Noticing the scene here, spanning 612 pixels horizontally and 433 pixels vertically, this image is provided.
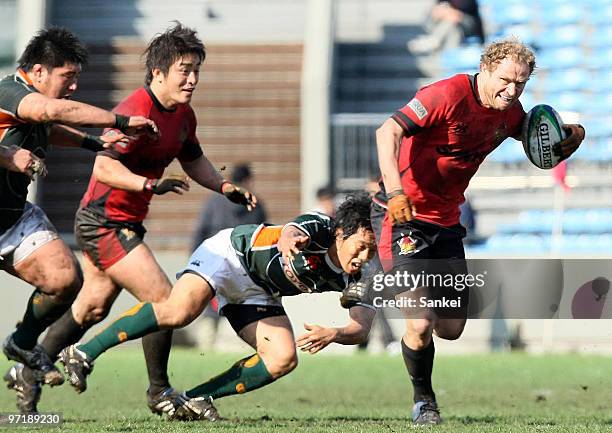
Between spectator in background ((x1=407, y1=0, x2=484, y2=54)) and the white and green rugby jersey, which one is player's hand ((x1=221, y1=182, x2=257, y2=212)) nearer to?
the white and green rugby jersey

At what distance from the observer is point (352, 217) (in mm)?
7301

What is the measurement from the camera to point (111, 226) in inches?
326

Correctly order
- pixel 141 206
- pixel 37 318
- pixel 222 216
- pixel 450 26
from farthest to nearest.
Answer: pixel 450 26, pixel 222 216, pixel 141 206, pixel 37 318

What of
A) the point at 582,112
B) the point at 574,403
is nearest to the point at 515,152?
the point at 582,112

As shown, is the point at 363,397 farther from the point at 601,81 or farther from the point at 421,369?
the point at 601,81

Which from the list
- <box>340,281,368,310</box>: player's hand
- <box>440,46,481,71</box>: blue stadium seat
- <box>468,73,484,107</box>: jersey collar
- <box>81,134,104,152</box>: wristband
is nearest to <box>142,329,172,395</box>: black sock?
<box>81,134,104,152</box>: wristband

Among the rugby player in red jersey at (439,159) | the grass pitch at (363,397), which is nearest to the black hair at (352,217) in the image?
the rugby player in red jersey at (439,159)

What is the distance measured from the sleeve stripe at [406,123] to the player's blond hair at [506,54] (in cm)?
53

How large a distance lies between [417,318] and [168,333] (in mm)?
1586

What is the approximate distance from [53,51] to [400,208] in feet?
7.23

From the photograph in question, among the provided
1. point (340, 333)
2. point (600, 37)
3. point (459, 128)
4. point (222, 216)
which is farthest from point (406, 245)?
point (600, 37)

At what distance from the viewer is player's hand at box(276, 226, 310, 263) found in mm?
6977

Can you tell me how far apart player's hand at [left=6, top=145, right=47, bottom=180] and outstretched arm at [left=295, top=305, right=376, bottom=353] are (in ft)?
5.20

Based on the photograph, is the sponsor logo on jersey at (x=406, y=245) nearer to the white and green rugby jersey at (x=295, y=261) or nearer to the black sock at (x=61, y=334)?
the white and green rugby jersey at (x=295, y=261)
